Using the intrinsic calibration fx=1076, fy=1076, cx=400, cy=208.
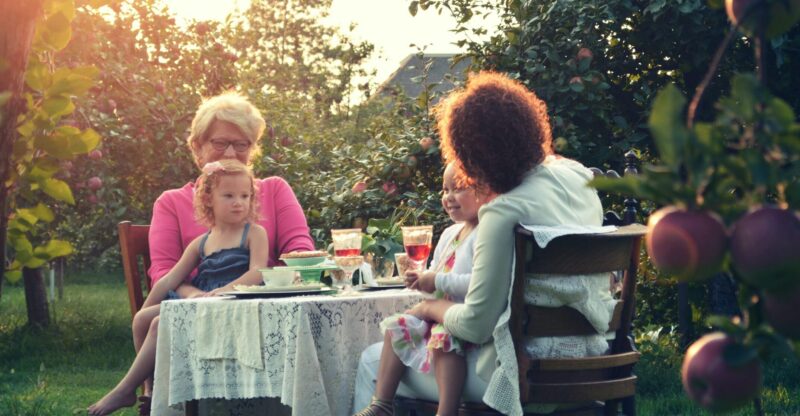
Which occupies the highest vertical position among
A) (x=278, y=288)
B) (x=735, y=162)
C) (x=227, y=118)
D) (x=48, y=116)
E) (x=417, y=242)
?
(x=227, y=118)

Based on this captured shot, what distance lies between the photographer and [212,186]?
13.7ft

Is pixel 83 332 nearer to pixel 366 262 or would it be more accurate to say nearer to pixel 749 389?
pixel 366 262

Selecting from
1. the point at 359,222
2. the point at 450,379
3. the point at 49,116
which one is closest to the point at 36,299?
the point at 359,222

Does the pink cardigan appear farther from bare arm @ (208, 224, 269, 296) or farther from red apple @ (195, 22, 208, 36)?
red apple @ (195, 22, 208, 36)

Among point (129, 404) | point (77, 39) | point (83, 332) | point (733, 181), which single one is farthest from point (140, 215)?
point (733, 181)

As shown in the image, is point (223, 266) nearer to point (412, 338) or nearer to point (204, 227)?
point (204, 227)

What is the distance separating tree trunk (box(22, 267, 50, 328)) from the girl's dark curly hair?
755 centimetres

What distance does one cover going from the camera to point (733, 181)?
2.58ft

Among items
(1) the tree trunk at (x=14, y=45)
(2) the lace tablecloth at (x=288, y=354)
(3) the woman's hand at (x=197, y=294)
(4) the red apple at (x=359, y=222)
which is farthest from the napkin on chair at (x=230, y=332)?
(4) the red apple at (x=359, y=222)

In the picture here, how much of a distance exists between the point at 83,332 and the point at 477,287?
24.9 ft

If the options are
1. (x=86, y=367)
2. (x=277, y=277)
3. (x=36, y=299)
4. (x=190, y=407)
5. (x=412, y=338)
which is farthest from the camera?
(x=36, y=299)

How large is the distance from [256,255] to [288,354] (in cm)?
89

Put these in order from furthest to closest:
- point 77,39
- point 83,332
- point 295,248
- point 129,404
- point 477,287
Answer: point 83,332, point 77,39, point 295,248, point 129,404, point 477,287

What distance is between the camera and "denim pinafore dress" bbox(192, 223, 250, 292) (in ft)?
13.5
